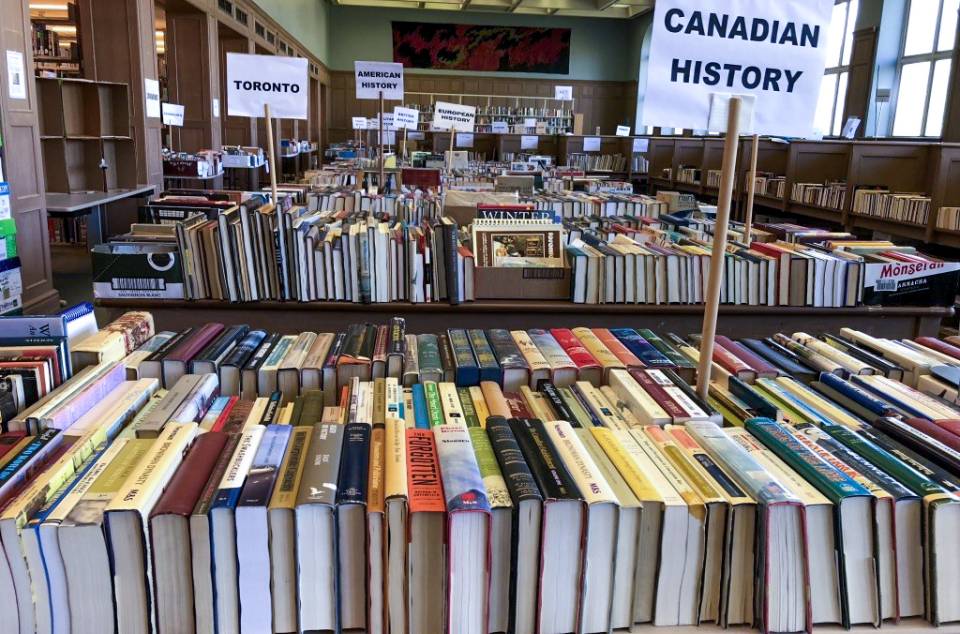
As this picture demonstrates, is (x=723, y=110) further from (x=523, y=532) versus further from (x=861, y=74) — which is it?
(x=861, y=74)

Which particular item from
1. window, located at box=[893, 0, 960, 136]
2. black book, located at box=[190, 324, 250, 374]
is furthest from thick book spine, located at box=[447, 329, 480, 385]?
window, located at box=[893, 0, 960, 136]

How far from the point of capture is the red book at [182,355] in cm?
152

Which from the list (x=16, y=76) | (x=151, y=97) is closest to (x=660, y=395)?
(x=16, y=76)

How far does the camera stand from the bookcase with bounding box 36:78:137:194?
251 inches

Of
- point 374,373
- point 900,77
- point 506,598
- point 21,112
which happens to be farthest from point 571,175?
point 506,598

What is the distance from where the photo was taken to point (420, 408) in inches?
54.2

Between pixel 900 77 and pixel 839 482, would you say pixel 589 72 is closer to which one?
pixel 900 77

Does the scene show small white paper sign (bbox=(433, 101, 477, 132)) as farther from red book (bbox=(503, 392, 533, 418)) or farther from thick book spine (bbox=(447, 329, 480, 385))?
red book (bbox=(503, 392, 533, 418))

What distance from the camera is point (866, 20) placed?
1106 cm

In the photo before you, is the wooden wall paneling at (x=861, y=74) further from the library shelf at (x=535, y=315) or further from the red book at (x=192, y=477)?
the red book at (x=192, y=477)

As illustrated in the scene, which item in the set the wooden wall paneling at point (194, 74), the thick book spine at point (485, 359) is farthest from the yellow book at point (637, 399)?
the wooden wall paneling at point (194, 74)

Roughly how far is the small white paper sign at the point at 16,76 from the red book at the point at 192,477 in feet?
15.0

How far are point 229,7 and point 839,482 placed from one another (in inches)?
413

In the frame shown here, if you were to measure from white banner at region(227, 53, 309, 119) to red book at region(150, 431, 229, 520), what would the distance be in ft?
9.88
